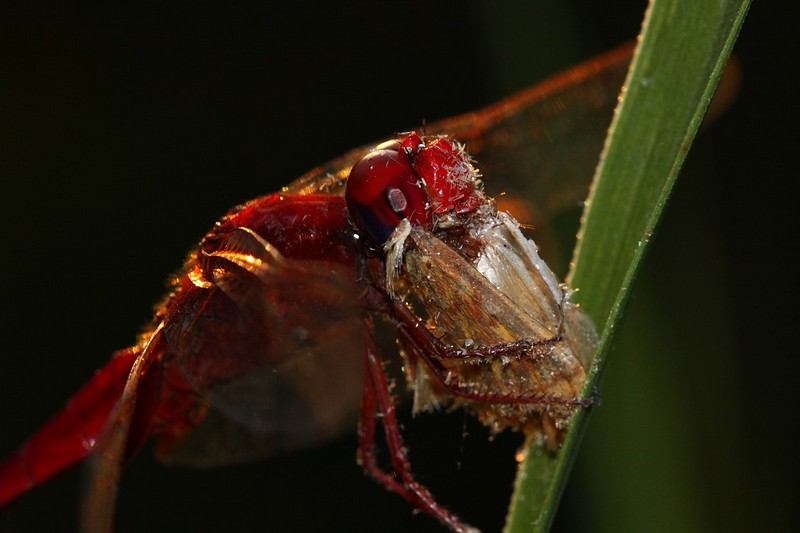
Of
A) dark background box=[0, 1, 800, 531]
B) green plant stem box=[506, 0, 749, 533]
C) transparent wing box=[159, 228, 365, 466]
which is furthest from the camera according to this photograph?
dark background box=[0, 1, 800, 531]

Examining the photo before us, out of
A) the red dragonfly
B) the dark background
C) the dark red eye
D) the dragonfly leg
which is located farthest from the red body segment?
→ the dark background

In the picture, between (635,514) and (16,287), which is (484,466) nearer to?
(635,514)

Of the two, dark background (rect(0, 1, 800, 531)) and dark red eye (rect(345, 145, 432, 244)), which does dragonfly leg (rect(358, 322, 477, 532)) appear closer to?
dark red eye (rect(345, 145, 432, 244))

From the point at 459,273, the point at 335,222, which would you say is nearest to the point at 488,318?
the point at 459,273

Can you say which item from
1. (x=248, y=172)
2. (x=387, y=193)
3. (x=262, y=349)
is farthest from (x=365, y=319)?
(x=248, y=172)

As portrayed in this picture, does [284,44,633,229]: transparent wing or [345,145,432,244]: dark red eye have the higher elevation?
→ [345,145,432,244]: dark red eye

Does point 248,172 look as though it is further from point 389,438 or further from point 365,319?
point 389,438
